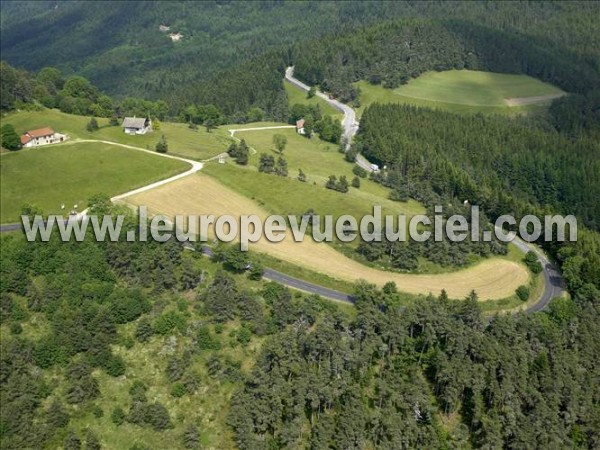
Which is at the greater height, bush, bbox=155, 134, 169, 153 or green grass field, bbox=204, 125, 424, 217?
bush, bbox=155, 134, 169, 153

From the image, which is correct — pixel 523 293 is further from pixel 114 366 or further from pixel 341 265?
pixel 114 366

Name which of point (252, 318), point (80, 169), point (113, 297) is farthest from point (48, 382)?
point (80, 169)

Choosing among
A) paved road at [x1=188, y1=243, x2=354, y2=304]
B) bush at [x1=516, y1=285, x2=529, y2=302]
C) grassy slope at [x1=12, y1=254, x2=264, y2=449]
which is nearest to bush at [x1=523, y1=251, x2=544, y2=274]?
bush at [x1=516, y1=285, x2=529, y2=302]

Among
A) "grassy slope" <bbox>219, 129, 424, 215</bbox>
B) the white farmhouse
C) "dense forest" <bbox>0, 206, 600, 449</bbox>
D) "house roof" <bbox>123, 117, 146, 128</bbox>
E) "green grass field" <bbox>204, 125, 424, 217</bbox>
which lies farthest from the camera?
"house roof" <bbox>123, 117, 146, 128</bbox>

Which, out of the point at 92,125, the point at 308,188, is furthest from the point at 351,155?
the point at 92,125

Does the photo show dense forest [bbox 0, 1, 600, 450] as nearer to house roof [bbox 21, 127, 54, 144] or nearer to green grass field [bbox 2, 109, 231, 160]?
house roof [bbox 21, 127, 54, 144]
